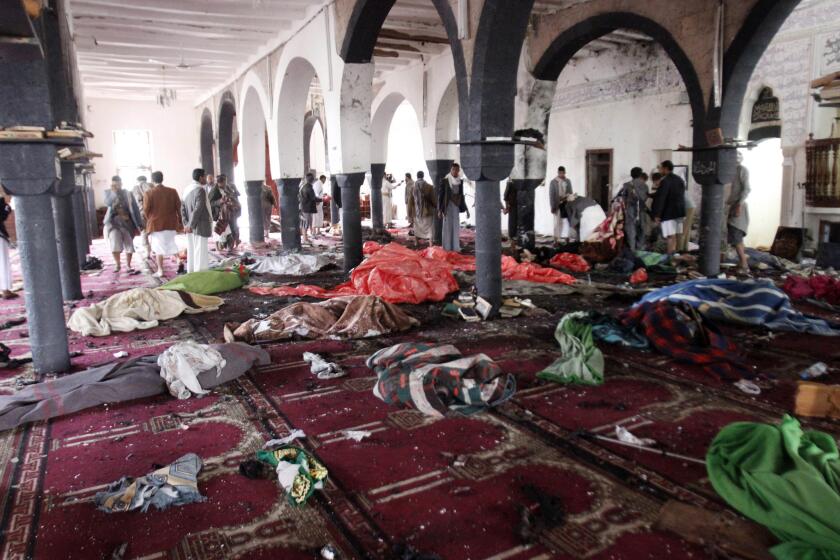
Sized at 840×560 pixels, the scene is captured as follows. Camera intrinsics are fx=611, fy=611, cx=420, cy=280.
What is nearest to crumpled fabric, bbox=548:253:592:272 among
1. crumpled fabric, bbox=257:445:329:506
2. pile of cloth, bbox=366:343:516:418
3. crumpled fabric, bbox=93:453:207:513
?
pile of cloth, bbox=366:343:516:418

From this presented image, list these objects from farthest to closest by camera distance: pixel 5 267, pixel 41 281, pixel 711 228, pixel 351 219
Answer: pixel 351 219 < pixel 711 228 < pixel 5 267 < pixel 41 281

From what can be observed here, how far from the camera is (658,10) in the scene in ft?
26.8

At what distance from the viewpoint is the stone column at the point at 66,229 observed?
7.01 metres

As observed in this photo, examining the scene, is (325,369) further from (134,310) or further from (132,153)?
(132,153)

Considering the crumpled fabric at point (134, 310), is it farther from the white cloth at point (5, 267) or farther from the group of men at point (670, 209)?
the group of men at point (670, 209)

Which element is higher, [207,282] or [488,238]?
[488,238]

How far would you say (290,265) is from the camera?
9.70 m

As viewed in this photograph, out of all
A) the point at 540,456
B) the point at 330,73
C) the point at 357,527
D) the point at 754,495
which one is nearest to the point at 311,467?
the point at 357,527

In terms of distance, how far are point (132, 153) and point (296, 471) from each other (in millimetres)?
20872

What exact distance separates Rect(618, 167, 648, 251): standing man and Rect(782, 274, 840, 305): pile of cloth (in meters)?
2.82

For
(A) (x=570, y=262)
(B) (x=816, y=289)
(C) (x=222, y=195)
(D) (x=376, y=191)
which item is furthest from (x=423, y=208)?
(B) (x=816, y=289)

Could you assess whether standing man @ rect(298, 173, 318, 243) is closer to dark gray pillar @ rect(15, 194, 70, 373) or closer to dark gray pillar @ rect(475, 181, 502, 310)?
dark gray pillar @ rect(475, 181, 502, 310)

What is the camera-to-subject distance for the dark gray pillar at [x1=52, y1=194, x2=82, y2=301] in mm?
7176

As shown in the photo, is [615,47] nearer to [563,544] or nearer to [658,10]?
[658,10]
